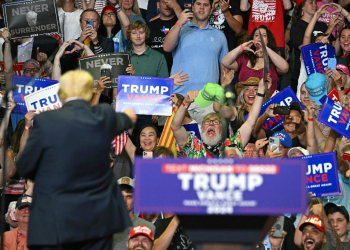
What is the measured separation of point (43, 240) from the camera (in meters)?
3.23

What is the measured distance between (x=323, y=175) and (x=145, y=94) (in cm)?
211

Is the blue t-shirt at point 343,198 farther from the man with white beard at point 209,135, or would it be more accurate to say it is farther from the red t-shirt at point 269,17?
the red t-shirt at point 269,17

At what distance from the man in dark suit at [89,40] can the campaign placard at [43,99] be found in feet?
4.98

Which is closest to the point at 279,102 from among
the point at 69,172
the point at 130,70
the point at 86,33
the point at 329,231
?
the point at 130,70

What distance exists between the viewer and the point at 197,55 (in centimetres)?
760

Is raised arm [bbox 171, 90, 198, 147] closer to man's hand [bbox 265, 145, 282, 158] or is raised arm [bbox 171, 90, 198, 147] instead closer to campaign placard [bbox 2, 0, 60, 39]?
man's hand [bbox 265, 145, 282, 158]

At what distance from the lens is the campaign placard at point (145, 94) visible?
6824 millimetres

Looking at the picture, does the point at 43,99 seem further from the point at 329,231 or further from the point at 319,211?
the point at 329,231

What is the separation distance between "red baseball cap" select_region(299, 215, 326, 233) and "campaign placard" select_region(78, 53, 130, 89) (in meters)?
2.77

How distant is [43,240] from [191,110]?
4478 millimetres

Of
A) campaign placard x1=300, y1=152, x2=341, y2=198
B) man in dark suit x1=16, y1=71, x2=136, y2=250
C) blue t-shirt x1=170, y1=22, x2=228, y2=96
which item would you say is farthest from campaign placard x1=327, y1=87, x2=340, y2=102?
man in dark suit x1=16, y1=71, x2=136, y2=250

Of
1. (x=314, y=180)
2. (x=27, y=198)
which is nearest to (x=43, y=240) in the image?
(x=27, y=198)

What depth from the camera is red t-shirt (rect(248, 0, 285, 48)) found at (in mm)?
8820

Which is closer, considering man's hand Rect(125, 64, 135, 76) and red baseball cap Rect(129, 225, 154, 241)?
red baseball cap Rect(129, 225, 154, 241)
